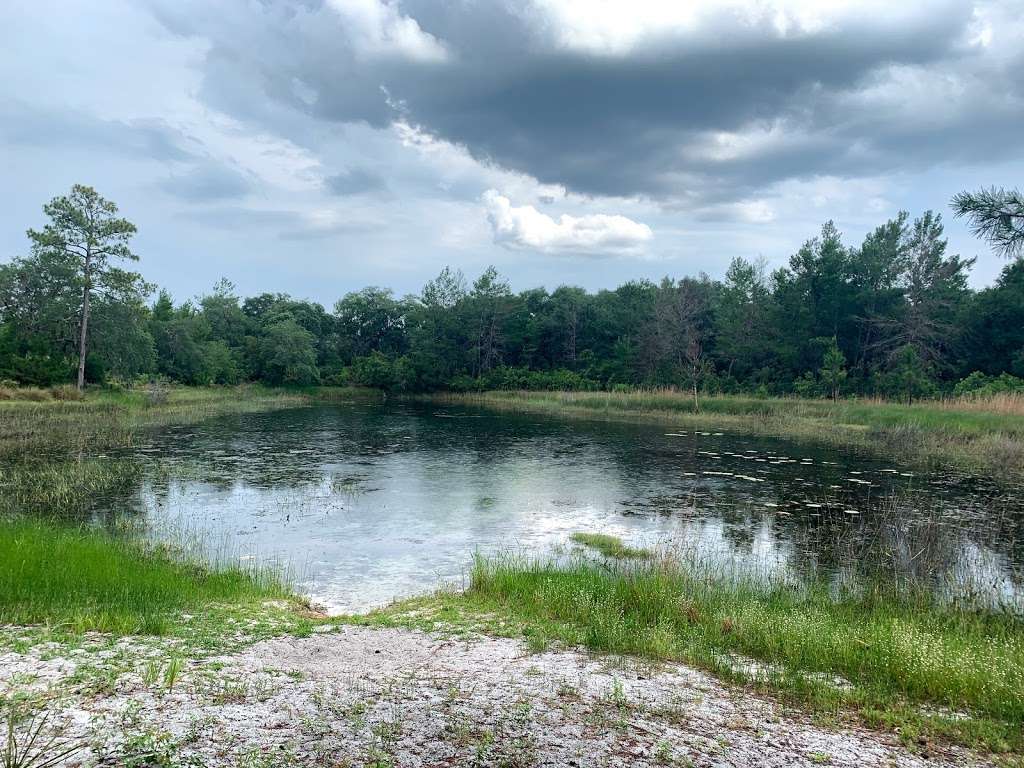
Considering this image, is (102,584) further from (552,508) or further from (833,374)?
(833,374)

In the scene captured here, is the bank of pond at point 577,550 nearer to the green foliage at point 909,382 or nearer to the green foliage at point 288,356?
the green foliage at point 909,382

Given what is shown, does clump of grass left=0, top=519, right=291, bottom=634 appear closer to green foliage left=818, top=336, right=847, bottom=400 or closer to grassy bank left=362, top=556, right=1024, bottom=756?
grassy bank left=362, top=556, right=1024, bottom=756

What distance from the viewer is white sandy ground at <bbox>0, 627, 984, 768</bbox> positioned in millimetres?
4270

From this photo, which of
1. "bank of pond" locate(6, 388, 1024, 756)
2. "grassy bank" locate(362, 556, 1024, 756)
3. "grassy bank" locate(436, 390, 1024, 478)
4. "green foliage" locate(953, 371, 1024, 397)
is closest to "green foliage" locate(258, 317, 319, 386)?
"grassy bank" locate(436, 390, 1024, 478)

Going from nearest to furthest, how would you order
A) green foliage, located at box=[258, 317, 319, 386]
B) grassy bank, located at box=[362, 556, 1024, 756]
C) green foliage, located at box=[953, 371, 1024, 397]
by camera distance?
grassy bank, located at box=[362, 556, 1024, 756] → green foliage, located at box=[953, 371, 1024, 397] → green foliage, located at box=[258, 317, 319, 386]

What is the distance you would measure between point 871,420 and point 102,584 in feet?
117

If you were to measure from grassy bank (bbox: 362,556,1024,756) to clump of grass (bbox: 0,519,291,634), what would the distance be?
2382mm

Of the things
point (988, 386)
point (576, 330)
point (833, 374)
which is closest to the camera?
point (988, 386)

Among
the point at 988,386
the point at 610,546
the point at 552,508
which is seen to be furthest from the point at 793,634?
the point at 988,386

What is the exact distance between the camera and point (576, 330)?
81.3 m

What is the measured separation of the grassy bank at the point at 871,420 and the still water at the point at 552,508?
10.6 ft

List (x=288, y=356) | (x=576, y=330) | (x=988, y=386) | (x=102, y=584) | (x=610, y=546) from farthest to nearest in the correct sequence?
1. (x=576, y=330)
2. (x=288, y=356)
3. (x=988, y=386)
4. (x=610, y=546)
5. (x=102, y=584)

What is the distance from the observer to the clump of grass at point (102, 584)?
702cm

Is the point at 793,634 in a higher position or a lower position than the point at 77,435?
higher
